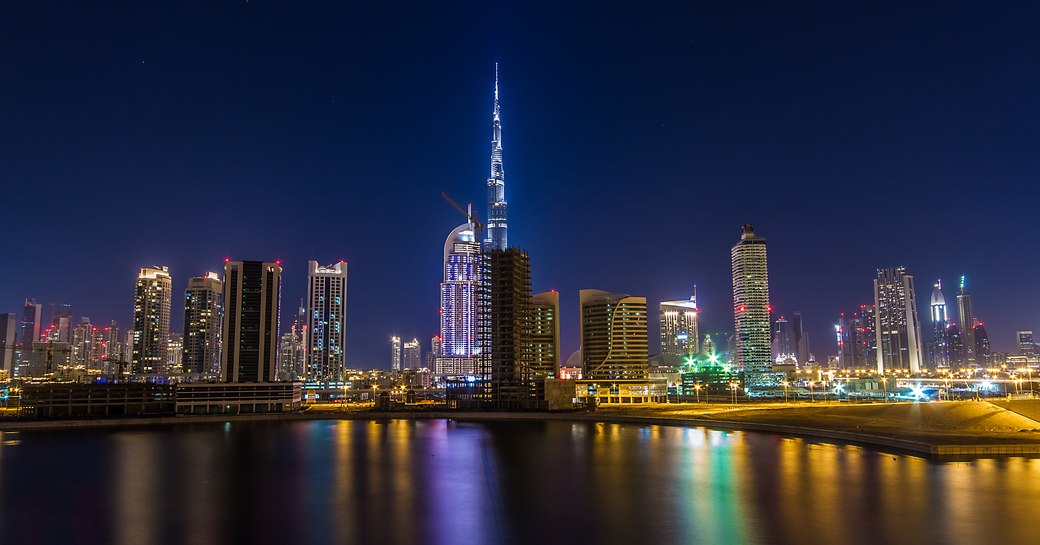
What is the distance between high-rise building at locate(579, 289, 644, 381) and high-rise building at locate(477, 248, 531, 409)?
198 ft

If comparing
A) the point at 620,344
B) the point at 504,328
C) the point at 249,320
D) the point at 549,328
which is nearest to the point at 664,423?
the point at 504,328

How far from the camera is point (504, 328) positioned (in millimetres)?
129000

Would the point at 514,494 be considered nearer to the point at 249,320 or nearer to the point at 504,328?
the point at 504,328

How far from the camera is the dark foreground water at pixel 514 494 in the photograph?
106 ft

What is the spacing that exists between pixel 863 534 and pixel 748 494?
10077 millimetres

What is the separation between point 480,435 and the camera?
3329 inches

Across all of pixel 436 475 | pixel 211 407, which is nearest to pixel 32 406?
pixel 211 407

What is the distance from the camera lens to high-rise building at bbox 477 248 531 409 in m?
126

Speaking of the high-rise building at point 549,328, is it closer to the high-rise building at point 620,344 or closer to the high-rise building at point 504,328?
the high-rise building at point 620,344

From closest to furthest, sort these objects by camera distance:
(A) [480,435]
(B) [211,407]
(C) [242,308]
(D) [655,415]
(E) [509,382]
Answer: (A) [480,435]
(D) [655,415]
(B) [211,407]
(E) [509,382]
(C) [242,308]

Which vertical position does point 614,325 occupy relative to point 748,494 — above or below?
above

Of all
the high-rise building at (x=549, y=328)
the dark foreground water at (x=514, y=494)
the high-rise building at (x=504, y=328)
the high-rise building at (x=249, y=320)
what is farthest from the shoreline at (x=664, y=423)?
the high-rise building at (x=549, y=328)

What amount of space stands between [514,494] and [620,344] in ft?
505

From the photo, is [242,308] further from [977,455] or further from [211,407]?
[977,455]
